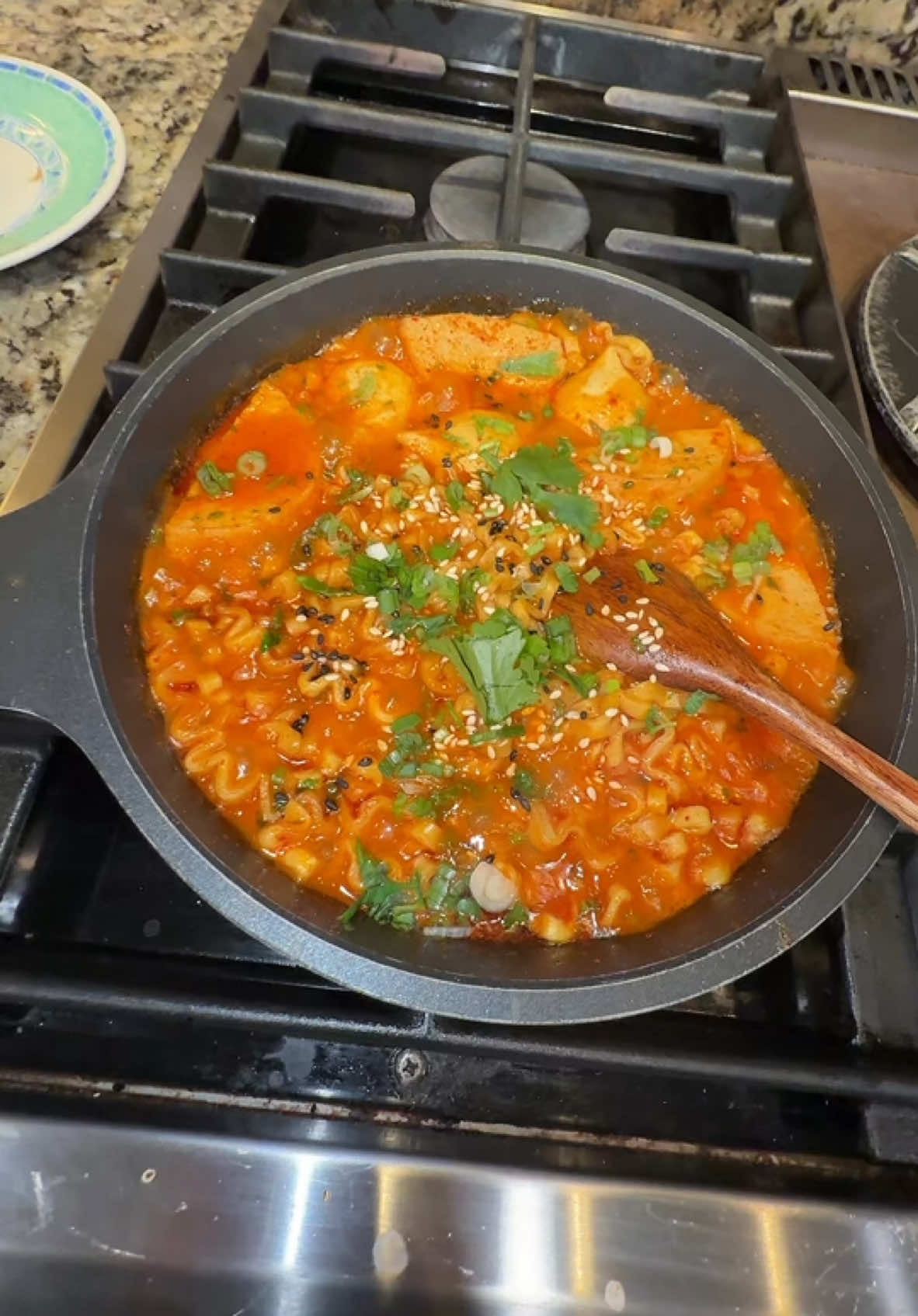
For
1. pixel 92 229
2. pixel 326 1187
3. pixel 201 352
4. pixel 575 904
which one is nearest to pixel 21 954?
pixel 326 1187

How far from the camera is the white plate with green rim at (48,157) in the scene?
2.34 meters

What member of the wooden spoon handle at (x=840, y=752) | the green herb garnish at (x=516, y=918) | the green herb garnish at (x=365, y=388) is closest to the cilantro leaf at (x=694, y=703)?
the wooden spoon handle at (x=840, y=752)

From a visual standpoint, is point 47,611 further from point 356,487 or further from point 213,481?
point 356,487

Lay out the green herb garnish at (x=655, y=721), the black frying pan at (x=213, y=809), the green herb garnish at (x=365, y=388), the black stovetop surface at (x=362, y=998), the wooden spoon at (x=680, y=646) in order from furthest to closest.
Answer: the green herb garnish at (x=365, y=388), the green herb garnish at (x=655, y=721), the wooden spoon at (x=680, y=646), the black stovetop surface at (x=362, y=998), the black frying pan at (x=213, y=809)

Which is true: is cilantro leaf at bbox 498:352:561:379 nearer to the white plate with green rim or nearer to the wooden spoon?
the wooden spoon

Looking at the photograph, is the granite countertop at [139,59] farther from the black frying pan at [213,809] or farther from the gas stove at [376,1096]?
the black frying pan at [213,809]

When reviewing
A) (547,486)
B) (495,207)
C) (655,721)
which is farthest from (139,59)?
(655,721)

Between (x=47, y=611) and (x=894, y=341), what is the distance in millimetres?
2203

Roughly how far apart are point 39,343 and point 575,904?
1.89 meters

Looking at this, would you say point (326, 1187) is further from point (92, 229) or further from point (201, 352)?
point (92, 229)

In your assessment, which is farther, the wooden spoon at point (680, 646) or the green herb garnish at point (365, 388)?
the green herb garnish at point (365, 388)

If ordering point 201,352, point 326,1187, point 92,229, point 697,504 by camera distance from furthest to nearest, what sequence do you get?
point 92,229 < point 697,504 < point 201,352 < point 326,1187

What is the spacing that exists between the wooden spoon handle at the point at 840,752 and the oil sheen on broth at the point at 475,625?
0.20 m

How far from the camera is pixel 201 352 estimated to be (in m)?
1.93
